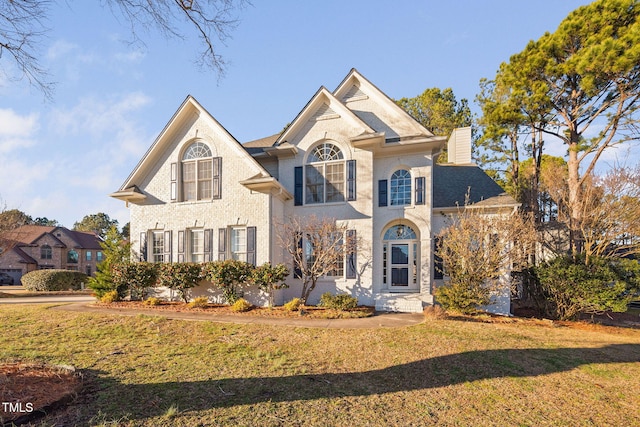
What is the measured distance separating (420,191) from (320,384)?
9416 millimetres

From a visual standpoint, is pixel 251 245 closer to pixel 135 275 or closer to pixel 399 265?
pixel 135 275

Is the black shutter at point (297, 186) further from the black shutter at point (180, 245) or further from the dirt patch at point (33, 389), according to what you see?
the dirt patch at point (33, 389)

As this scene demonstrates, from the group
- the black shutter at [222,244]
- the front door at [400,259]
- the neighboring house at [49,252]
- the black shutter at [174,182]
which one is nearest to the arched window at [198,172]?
the black shutter at [174,182]

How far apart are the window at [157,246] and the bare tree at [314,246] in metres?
5.59

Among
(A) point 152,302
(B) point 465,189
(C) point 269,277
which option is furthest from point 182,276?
(B) point 465,189

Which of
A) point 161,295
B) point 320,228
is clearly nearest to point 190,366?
point 320,228

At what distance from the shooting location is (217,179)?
13.1 m

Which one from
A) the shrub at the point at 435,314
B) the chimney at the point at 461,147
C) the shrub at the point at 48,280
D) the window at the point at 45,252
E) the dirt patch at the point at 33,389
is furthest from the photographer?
the window at the point at 45,252

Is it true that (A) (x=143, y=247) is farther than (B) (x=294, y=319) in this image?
Yes

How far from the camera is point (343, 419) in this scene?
157 inches

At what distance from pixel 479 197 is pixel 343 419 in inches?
472

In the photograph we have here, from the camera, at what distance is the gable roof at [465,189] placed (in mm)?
12703

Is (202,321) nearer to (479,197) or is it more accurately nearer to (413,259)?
(413,259)

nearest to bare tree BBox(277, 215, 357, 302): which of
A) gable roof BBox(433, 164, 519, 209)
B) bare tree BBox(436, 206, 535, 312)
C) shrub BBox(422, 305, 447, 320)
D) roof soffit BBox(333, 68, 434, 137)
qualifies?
shrub BBox(422, 305, 447, 320)
